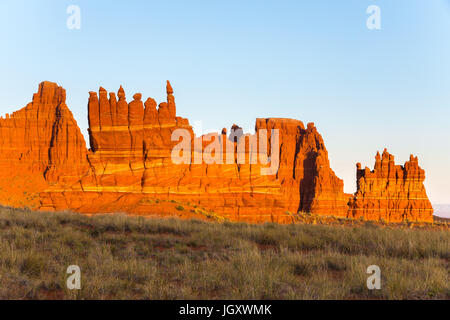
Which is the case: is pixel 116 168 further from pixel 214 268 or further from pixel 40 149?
pixel 214 268

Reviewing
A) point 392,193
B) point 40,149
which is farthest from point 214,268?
point 392,193

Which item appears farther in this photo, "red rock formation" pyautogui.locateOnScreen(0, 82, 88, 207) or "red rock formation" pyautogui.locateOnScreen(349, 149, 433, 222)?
"red rock formation" pyautogui.locateOnScreen(349, 149, 433, 222)

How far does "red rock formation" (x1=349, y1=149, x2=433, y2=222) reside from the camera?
87125mm

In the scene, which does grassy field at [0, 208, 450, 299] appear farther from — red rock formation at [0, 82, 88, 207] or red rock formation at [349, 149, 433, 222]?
red rock formation at [349, 149, 433, 222]

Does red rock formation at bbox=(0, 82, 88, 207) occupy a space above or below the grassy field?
above

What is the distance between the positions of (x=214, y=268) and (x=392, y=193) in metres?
92.6

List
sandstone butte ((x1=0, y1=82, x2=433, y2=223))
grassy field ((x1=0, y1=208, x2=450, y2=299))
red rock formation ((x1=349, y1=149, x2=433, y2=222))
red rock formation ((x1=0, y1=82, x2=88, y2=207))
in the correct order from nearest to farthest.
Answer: grassy field ((x1=0, y1=208, x2=450, y2=299)), sandstone butte ((x1=0, y1=82, x2=433, y2=223)), red rock formation ((x1=0, y1=82, x2=88, y2=207)), red rock formation ((x1=349, y1=149, x2=433, y2=222))

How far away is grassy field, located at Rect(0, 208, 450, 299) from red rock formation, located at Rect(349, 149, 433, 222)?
81.5 metres

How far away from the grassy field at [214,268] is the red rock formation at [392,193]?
8146 cm

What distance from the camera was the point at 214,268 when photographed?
725 cm

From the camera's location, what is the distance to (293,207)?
8806 centimetres

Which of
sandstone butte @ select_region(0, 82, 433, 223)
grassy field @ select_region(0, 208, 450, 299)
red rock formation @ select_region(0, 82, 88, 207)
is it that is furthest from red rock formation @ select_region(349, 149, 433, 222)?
grassy field @ select_region(0, 208, 450, 299)
